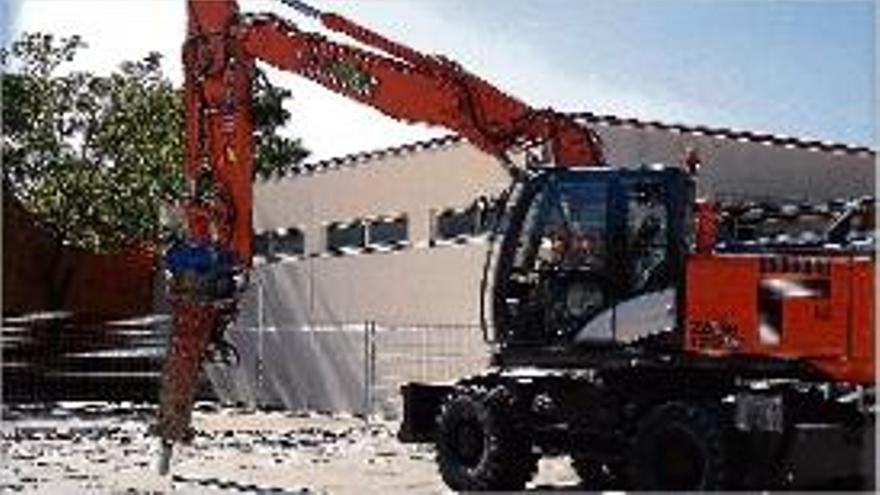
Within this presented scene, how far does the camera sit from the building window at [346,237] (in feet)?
86.7

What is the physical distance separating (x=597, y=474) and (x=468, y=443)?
1300 millimetres

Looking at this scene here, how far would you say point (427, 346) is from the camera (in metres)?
23.6

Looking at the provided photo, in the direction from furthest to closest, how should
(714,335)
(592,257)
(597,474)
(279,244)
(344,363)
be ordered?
1. (279,244)
2. (344,363)
3. (597,474)
4. (592,257)
5. (714,335)

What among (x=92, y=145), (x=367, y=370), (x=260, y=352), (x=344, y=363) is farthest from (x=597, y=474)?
(x=92, y=145)

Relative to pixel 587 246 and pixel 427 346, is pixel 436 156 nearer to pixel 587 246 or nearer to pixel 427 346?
pixel 427 346

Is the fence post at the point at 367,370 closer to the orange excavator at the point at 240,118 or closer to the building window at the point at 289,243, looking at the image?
the building window at the point at 289,243

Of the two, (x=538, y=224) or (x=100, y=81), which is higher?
(x=100, y=81)

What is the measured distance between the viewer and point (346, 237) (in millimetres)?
27031

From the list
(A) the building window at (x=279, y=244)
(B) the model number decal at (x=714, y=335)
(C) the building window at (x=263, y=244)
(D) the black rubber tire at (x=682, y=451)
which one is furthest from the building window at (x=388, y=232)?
(D) the black rubber tire at (x=682, y=451)

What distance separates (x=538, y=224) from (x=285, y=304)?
14.6 meters

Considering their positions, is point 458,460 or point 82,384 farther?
point 82,384

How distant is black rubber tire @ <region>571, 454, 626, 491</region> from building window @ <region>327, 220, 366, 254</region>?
12.8 meters

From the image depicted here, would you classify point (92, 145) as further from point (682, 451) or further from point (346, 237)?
point (682, 451)

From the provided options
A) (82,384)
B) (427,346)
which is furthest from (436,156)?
(82,384)
